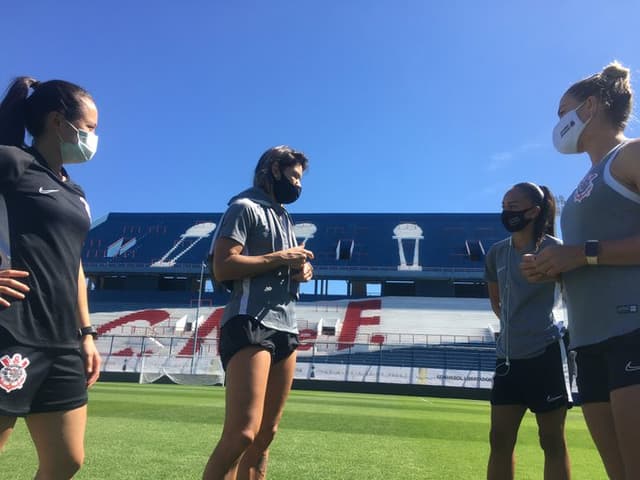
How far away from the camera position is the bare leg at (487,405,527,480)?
324 centimetres

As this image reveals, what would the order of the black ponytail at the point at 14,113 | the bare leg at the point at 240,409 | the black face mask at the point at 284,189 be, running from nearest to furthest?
1. the black ponytail at the point at 14,113
2. the bare leg at the point at 240,409
3. the black face mask at the point at 284,189

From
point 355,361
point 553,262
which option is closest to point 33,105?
point 553,262

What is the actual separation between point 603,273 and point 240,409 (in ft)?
5.73

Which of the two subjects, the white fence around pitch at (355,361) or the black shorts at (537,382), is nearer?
the black shorts at (537,382)

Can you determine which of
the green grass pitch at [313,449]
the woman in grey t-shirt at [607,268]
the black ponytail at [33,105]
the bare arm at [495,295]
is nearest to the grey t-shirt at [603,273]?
the woman in grey t-shirt at [607,268]

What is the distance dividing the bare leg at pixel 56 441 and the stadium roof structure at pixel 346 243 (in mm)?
34830

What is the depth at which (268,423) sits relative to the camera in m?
2.72

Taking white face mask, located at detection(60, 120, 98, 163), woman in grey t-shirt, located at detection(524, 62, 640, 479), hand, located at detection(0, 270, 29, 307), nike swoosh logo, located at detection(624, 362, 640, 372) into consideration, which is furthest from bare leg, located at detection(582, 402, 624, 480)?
white face mask, located at detection(60, 120, 98, 163)

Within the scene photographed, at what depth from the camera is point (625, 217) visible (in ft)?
6.75

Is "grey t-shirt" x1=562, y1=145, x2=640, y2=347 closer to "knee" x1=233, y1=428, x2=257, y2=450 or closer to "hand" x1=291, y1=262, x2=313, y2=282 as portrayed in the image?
"hand" x1=291, y1=262, x2=313, y2=282

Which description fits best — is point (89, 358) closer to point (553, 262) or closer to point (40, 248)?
point (40, 248)

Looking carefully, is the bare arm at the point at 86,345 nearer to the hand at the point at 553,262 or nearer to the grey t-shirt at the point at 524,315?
the hand at the point at 553,262

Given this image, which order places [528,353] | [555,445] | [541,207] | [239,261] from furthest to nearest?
1. [541,207]
2. [528,353]
3. [555,445]
4. [239,261]

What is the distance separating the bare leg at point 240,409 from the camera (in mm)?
2311
